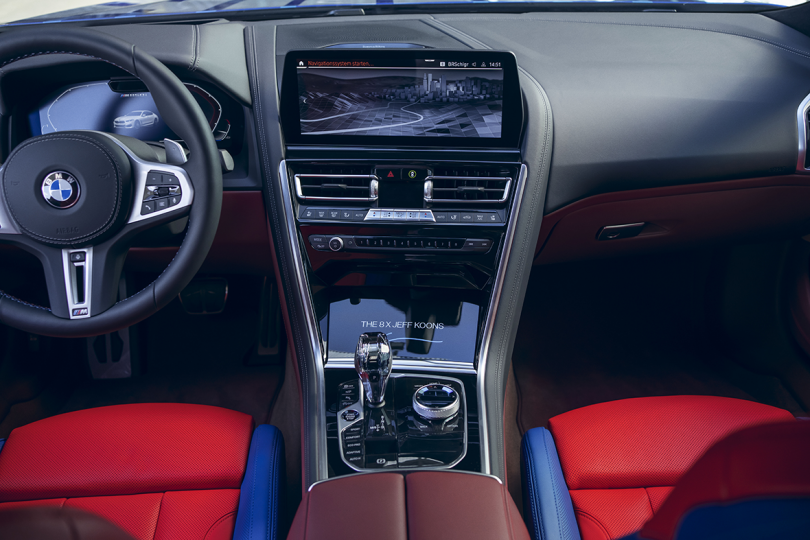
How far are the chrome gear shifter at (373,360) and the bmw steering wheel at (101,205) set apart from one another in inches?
15.7

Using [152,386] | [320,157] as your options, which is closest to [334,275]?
[320,157]

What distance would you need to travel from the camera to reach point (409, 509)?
3.36ft

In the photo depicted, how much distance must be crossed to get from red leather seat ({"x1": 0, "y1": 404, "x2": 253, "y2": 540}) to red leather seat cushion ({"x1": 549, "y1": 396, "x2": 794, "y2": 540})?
72 cm

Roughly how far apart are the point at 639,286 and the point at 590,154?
114cm

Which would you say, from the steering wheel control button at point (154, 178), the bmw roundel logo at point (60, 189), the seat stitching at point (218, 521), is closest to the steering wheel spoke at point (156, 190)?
the steering wheel control button at point (154, 178)

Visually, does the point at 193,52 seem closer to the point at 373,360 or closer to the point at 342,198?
the point at 342,198

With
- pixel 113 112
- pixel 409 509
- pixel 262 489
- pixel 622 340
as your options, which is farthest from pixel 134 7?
pixel 622 340

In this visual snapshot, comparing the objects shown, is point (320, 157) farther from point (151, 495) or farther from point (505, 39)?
point (151, 495)

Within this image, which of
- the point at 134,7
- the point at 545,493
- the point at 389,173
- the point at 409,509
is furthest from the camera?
the point at 134,7

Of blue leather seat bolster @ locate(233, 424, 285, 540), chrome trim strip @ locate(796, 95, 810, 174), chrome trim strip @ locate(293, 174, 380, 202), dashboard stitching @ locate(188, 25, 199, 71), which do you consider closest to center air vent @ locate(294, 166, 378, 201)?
chrome trim strip @ locate(293, 174, 380, 202)

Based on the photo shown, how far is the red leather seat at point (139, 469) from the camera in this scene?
111 cm

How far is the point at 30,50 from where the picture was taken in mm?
1070

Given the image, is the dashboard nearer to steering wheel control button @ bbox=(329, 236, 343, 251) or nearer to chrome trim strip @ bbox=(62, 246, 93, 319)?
steering wheel control button @ bbox=(329, 236, 343, 251)

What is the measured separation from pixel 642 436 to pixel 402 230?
29.3 inches
